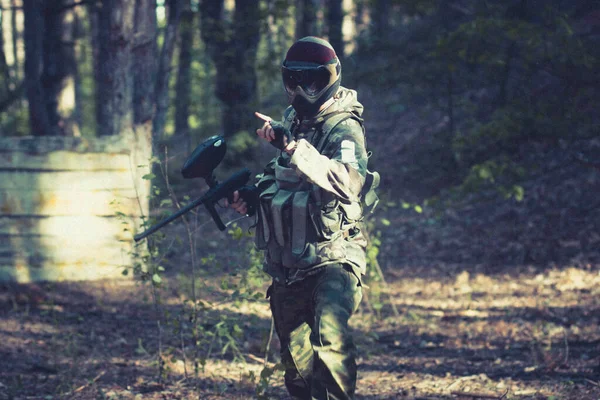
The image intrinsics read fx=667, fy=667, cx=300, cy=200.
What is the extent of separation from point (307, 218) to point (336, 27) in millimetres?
8541

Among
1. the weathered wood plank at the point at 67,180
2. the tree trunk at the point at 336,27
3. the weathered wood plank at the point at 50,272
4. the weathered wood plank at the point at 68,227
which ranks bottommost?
the weathered wood plank at the point at 50,272

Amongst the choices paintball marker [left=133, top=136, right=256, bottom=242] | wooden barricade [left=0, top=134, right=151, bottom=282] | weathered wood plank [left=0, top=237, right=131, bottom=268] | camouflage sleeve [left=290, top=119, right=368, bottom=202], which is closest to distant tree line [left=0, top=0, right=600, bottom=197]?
wooden barricade [left=0, top=134, right=151, bottom=282]

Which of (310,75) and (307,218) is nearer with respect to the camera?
(307,218)

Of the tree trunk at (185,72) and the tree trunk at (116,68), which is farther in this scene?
the tree trunk at (185,72)

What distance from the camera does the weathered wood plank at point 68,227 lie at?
7.20m

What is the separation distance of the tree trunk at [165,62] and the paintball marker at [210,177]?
667 cm

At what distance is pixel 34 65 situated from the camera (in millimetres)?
10875

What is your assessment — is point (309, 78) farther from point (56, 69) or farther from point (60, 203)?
point (56, 69)

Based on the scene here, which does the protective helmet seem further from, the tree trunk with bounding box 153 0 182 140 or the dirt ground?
the tree trunk with bounding box 153 0 182 140

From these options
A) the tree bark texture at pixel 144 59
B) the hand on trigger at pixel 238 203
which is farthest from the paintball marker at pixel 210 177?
the tree bark texture at pixel 144 59

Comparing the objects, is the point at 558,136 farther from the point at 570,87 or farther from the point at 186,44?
the point at 186,44

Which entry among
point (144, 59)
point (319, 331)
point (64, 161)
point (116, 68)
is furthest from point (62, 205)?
point (319, 331)

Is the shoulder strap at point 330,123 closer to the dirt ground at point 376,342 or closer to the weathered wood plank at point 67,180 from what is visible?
the dirt ground at point 376,342

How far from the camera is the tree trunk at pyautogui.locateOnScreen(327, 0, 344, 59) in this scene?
438 inches
